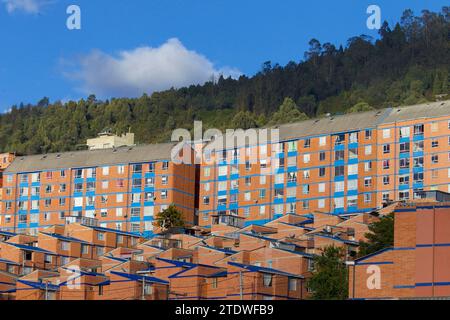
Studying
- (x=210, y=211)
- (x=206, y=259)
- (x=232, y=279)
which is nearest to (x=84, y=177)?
(x=210, y=211)

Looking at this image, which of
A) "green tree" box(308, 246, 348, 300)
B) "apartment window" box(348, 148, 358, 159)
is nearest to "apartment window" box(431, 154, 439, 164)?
"apartment window" box(348, 148, 358, 159)

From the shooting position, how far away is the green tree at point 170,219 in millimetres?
137000

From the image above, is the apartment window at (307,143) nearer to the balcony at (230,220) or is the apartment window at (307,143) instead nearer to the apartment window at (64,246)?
the balcony at (230,220)

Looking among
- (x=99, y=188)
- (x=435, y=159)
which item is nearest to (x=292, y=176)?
(x=435, y=159)

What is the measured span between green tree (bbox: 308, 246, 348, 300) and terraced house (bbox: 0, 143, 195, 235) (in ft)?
173

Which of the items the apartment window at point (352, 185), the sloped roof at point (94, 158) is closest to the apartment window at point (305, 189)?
the apartment window at point (352, 185)

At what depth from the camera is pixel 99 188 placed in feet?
507

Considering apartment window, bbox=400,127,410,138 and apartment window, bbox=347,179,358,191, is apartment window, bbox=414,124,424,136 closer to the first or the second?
apartment window, bbox=400,127,410,138

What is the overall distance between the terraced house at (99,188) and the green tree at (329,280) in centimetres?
5277

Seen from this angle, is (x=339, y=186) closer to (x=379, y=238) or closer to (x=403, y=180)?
(x=403, y=180)

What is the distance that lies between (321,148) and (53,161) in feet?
147

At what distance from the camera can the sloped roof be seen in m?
152
